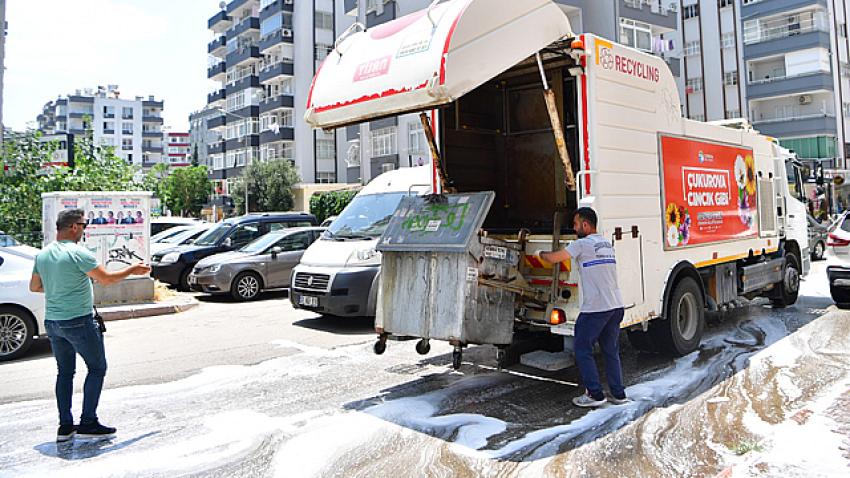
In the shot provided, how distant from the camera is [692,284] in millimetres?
7258

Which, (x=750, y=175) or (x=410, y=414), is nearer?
(x=410, y=414)

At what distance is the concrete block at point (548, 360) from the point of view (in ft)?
19.7

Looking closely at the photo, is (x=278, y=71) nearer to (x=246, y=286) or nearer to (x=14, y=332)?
(x=246, y=286)

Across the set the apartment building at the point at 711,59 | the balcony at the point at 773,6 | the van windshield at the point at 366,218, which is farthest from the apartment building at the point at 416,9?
the van windshield at the point at 366,218

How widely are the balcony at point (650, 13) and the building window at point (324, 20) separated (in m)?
28.7

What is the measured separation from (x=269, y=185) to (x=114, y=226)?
38.3 meters

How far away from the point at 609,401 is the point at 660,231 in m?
1.98

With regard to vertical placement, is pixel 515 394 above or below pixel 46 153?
below

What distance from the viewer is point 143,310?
38.8 feet

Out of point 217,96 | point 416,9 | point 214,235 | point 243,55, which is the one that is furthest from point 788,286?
point 217,96

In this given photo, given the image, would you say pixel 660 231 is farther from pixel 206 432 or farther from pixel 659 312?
pixel 206 432

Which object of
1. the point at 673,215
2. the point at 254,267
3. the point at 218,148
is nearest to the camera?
the point at 673,215

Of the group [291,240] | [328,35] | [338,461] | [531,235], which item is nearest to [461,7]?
[531,235]

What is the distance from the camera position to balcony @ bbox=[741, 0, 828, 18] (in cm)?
4019
